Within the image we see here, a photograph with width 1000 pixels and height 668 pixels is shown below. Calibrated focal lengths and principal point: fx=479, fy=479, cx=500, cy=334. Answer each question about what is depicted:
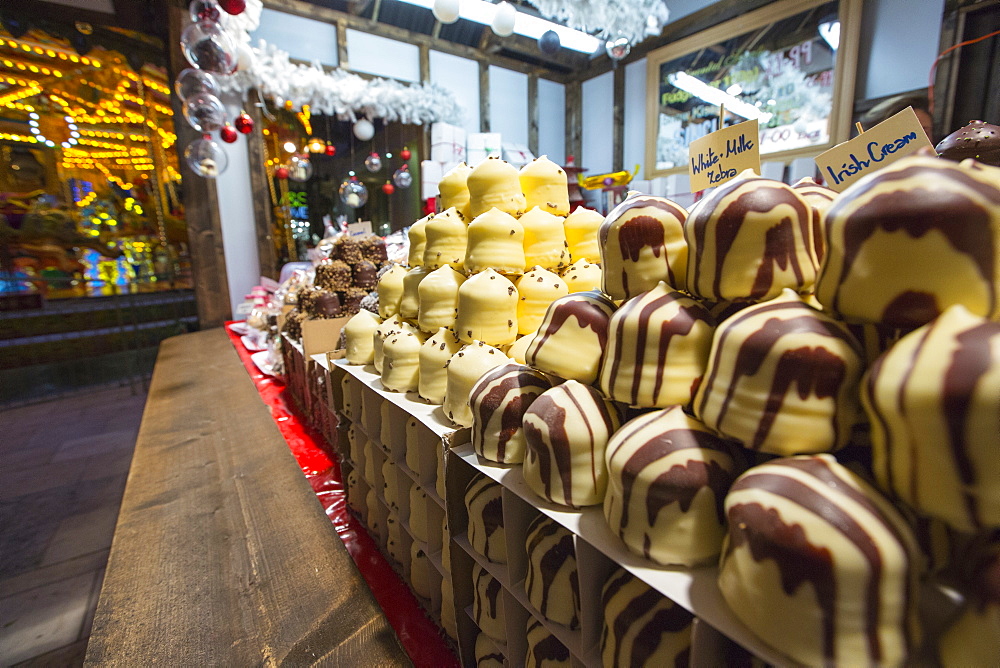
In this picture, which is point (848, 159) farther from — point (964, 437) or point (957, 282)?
point (964, 437)

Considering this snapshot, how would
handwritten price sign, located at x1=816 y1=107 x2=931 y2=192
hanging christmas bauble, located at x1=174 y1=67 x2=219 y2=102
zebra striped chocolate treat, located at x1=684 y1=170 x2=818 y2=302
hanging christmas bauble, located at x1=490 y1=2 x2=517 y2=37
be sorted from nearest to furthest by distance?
1. zebra striped chocolate treat, located at x1=684 y1=170 x2=818 y2=302
2. handwritten price sign, located at x1=816 y1=107 x2=931 y2=192
3. hanging christmas bauble, located at x1=174 y1=67 x2=219 y2=102
4. hanging christmas bauble, located at x1=490 y1=2 x2=517 y2=37

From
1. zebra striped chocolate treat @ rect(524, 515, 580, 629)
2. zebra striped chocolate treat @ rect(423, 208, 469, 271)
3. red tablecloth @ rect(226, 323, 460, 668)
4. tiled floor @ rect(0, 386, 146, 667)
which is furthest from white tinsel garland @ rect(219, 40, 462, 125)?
zebra striped chocolate treat @ rect(524, 515, 580, 629)

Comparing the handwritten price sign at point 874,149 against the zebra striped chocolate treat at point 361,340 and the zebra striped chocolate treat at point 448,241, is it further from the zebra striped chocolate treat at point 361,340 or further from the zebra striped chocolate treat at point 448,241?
the zebra striped chocolate treat at point 361,340

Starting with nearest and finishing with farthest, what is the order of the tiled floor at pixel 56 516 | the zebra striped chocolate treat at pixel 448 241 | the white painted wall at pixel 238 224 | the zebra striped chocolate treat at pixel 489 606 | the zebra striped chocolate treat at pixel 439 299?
1. the zebra striped chocolate treat at pixel 489 606
2. the zebra striped chocolate treat at pixel 439 299
3. the zebra striped chocolate treat at pixel 448 241
4. the tiled floor at pixel 56 516
5. the white painted wall at pixel 238 224

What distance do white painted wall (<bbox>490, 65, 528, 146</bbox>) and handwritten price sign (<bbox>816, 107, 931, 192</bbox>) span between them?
7322mm

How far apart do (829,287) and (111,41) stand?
312 inches

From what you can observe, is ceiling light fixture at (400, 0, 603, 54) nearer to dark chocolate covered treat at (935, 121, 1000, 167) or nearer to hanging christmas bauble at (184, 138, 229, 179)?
hanging christmas bauble at (184, 138, 229, 179)

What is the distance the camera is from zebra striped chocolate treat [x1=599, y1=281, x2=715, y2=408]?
0.86 metres

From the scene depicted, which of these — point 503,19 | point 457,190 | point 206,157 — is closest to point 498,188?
point 457,190

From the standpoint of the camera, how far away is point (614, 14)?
18.8 ft

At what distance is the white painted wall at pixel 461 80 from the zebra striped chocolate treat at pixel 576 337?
22.9ft

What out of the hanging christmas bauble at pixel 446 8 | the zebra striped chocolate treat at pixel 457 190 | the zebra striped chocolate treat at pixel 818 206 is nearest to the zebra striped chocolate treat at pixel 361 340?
the zebra striped chocolate treat at pixel 457 190

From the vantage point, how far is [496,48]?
24.4 ft

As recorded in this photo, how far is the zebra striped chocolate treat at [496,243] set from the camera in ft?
5.18
